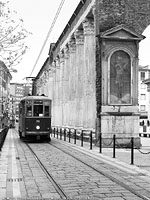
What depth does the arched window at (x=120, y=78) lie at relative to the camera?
21.2m

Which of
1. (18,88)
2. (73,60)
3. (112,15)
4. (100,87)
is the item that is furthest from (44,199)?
(18,88)

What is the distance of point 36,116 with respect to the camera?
80.3 feet

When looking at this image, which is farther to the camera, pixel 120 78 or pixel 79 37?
pixel 79 37

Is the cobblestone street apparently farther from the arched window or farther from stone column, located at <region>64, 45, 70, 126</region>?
stone column, located at <region>64, 45, 70, 126</region>

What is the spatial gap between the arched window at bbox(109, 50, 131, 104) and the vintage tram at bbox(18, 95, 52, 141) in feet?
17.6

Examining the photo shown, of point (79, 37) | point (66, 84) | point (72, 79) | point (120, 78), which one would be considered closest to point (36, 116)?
point (120, 78)

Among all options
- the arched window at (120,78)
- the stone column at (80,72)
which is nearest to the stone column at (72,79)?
the stone column at (80,72)

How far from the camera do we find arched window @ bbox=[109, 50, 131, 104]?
21.2 meters

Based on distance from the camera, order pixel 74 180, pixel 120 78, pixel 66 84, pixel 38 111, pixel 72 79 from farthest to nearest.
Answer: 1. pixel 66 84
2. pixel 72 79
3. pixel 38 111
4. pixel 120 78
5. pixel 74 180

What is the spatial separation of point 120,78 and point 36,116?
6.30 metres

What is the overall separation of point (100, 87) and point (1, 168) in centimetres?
1064

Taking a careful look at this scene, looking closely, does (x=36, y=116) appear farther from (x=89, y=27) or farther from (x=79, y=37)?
(x=79, y=37)

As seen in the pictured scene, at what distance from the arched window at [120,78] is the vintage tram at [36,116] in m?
5.36

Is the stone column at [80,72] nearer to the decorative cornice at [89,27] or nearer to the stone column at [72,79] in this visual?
the stone column at [72,79]
